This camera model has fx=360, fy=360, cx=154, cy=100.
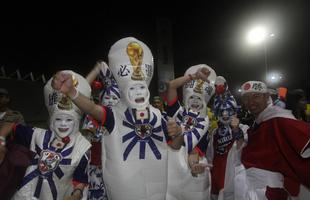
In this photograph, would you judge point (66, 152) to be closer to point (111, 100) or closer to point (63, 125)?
point (63, 125)

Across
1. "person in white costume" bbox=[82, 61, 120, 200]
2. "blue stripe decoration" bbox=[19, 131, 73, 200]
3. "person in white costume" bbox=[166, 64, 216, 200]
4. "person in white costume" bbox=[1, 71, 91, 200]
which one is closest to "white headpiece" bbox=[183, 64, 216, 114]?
"person in white costume" bbox=[166, 64, 216, 200]

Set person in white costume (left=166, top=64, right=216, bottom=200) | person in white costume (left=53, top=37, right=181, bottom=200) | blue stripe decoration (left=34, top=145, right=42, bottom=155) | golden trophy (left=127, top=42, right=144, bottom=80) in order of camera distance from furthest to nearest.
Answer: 1. person in white costume (left=166, top=64, right=216, bottom=200)
2. blue stripe decoration (left=34, top=145, right=42, bottom=155)
3. golden trophy (left=127, top=42, right=144, bottom=80)
4. person in white costume (left=53, top=37, right=181, bottom=200)

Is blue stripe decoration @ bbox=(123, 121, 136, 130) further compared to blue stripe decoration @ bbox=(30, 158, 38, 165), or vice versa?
blue stripe decoration @ bbox=(30, 158, 38, 165)

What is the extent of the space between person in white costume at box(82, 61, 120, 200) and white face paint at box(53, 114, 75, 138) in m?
0.59

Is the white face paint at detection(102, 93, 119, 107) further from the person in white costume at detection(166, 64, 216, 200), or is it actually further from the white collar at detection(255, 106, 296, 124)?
the white collar at detection(255, 106, 296, 124)

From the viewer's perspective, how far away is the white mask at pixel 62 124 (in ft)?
10.6

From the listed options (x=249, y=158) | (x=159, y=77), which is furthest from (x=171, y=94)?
(x=159, y=77)

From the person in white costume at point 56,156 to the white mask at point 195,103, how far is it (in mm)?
1445

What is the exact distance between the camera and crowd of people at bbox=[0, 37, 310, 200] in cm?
303

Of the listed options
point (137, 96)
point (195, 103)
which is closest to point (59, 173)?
point (137, 96)

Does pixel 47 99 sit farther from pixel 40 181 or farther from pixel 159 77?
pixel 159 77

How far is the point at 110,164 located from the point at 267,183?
1659 mm

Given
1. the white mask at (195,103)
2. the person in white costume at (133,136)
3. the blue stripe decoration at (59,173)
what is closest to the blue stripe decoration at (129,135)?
the person in white costume at (133,136)

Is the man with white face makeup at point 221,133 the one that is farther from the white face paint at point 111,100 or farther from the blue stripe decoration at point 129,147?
the blue stripe decoration at point 129,147
